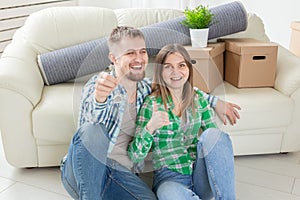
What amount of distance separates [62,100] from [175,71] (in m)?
0.83

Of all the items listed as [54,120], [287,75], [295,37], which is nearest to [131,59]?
[54,120]

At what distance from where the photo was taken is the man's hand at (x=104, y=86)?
1.13 meters

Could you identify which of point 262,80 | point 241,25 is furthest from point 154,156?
point 241,25

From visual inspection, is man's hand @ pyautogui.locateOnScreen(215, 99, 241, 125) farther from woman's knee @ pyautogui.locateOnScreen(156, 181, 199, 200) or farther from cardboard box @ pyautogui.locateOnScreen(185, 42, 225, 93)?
woman's knee @ pyautogui.locateOnScreen(156, 181, 199, 200)

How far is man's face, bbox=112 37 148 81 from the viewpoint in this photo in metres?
1.12

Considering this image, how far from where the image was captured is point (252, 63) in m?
2.04

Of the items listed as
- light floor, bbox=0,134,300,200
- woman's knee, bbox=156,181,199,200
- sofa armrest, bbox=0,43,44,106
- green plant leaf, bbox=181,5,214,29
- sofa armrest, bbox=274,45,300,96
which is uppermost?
green plant leaf, bbox=181,5,214,29

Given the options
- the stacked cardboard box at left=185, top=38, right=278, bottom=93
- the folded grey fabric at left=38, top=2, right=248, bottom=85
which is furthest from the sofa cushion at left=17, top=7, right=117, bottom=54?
the stacked cardboard box at left=185, top=38, right=278, bottom=93

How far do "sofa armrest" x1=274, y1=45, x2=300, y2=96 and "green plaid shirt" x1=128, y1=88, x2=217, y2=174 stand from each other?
791 millimetres

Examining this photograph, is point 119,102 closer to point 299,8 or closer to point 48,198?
point 48,198

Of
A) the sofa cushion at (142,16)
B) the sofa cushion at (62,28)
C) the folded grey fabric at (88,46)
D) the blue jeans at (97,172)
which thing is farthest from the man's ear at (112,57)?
the sofa cushion at (142,16)

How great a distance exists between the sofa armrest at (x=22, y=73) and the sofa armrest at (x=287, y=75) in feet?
3.94

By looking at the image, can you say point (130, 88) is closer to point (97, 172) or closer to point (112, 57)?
point (112, 57)

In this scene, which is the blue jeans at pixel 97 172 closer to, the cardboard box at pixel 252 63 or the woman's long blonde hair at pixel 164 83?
the woman's long blonde hair at pixel 164 83
